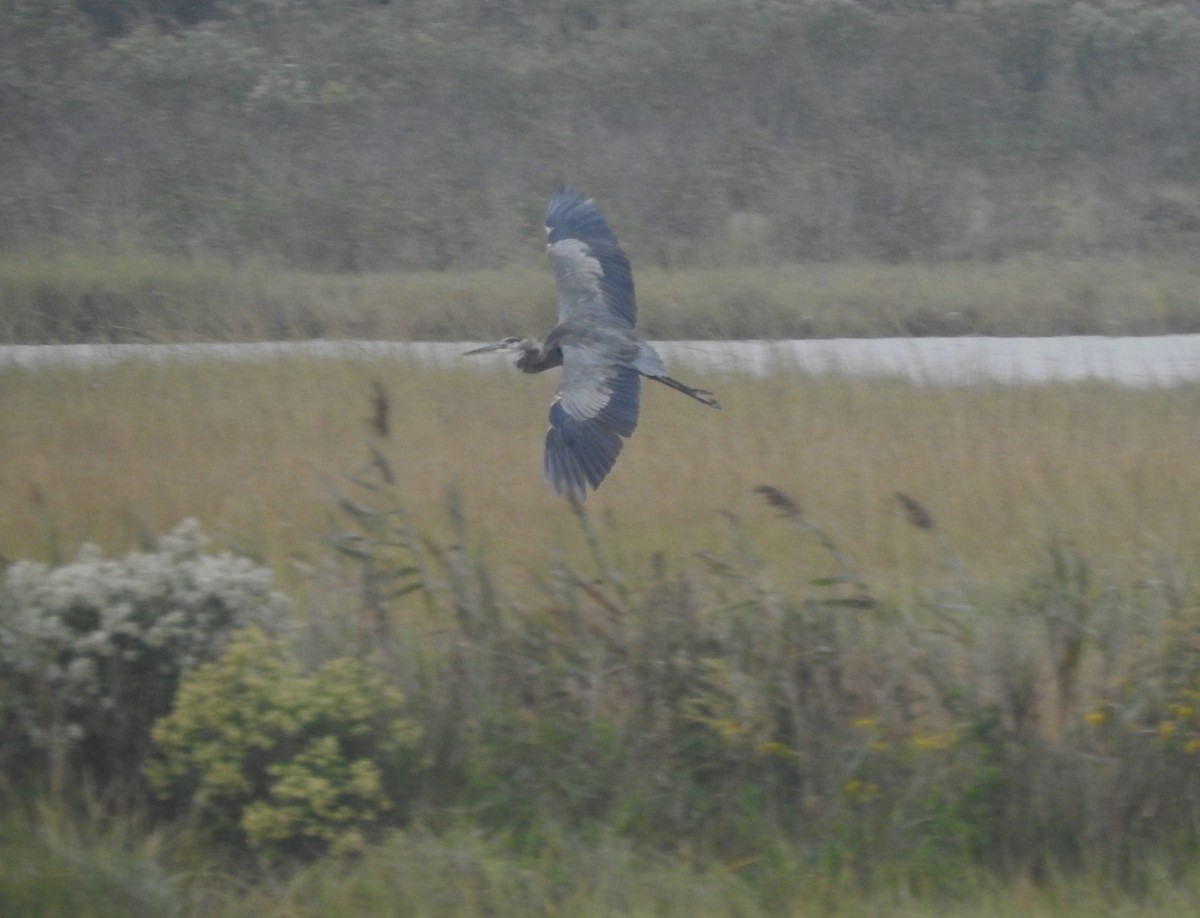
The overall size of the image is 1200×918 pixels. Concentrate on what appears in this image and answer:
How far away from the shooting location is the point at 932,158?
17.9 metres

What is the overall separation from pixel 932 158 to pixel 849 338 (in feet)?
19.8

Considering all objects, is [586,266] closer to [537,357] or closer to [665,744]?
[537,357]

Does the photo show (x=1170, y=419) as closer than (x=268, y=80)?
Yes

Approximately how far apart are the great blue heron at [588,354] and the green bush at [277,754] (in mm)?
1247

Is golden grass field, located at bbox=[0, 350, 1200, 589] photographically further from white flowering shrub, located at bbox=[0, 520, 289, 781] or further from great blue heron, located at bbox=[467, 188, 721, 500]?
white flowering shrub, located at bbox=[0, 520, 289, 781]

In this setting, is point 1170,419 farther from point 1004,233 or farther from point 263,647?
point 1004,233

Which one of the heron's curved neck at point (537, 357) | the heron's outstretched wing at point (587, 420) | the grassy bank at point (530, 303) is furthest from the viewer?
the grassy bank at point (530, 303)

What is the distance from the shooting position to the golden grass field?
19.8 ft

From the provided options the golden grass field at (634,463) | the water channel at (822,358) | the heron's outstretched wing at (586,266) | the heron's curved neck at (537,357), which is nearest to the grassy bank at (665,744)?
the golden grass field at (634,463)

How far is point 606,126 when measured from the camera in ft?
60.4

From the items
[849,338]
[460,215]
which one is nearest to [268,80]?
[460,215]

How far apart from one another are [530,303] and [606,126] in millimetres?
6161

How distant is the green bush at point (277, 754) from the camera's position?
165 inches

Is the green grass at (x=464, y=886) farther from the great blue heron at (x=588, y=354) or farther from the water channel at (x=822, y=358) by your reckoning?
the water channel at (x=822, y=358)
